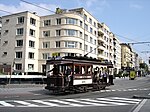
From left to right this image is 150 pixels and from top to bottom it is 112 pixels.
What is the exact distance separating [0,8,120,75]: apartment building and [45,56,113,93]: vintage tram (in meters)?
31.7

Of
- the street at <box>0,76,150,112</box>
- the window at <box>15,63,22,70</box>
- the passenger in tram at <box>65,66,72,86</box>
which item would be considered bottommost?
the street at <box>0,76,150,112</box>

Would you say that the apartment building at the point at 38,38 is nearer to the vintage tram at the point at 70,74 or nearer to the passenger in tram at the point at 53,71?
the vintage tram at the point at 70,74

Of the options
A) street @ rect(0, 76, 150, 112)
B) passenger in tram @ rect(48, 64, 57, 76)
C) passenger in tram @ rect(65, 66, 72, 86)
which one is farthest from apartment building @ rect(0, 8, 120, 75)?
street @ rect(0, 76, 150, 112)

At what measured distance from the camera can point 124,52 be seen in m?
139

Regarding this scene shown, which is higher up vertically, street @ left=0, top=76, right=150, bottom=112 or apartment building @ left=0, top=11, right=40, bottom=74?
apartment building @ left=0, top=11, right=40, bottom=74

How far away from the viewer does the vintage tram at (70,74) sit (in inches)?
816

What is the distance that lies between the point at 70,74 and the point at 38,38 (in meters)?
40.5

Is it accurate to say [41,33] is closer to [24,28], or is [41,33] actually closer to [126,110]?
[24,28]

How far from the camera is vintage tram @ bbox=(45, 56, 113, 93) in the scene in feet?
68.0

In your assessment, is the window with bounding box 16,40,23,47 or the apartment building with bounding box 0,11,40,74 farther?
the window with bounding box 16,40,23,47

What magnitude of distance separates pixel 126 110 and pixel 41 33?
50279 millimetres

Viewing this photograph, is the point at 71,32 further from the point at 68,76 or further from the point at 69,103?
the point at 69,103

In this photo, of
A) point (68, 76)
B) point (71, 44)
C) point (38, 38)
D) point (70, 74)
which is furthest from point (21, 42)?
point (68, 76)

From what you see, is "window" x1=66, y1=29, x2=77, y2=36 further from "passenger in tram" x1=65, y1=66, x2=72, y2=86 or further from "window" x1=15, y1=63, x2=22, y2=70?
"passenger in tram" x1=65, y1=66, x2=72, y2=86
